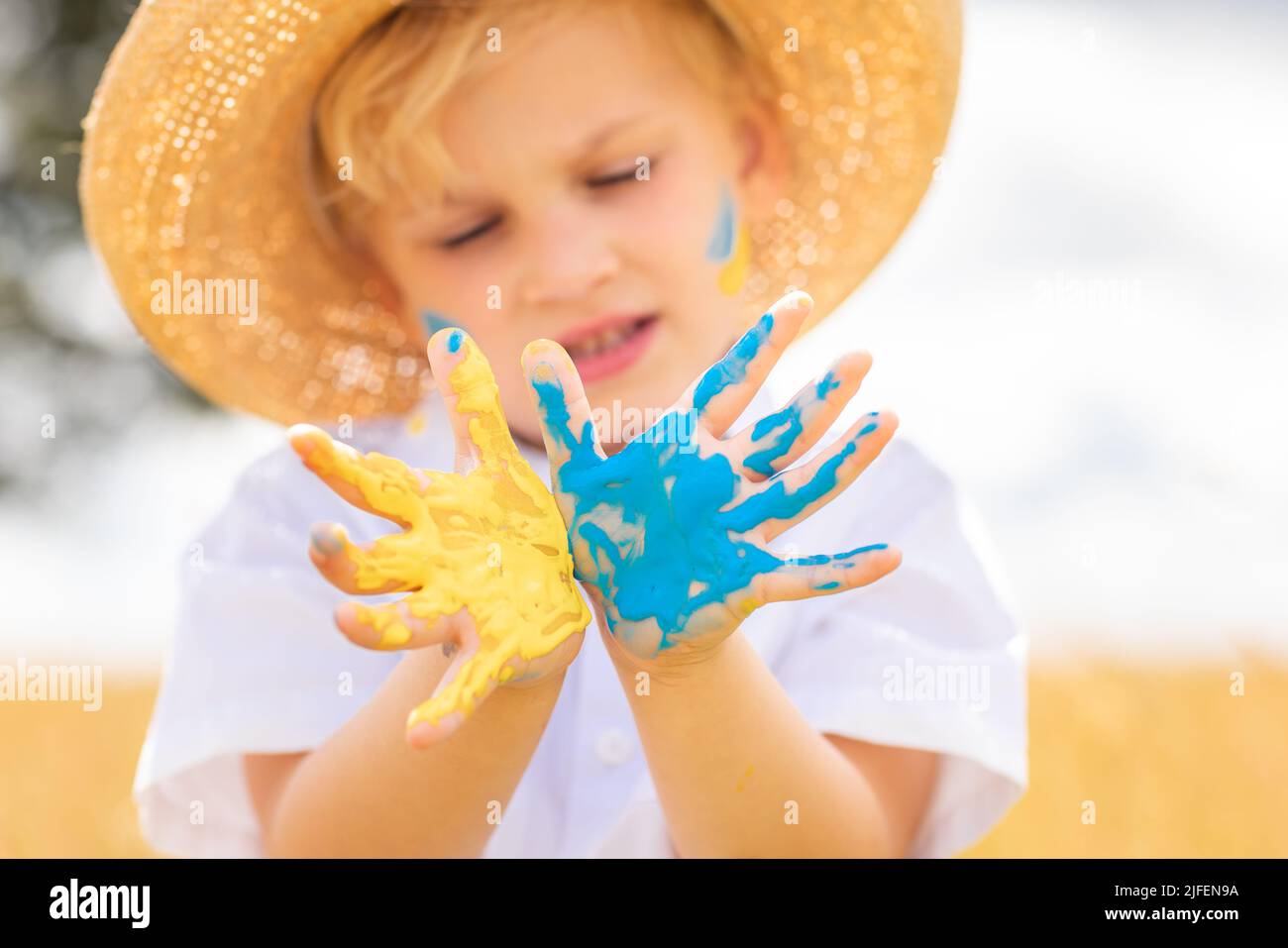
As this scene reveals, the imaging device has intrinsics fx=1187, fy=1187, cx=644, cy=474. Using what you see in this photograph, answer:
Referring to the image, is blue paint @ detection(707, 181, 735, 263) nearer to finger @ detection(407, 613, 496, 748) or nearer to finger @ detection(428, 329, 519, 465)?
finger @ detection(428, 329, 519, 465)

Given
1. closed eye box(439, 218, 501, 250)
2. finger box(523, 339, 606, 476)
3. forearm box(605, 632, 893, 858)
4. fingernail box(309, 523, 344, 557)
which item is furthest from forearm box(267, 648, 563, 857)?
closed eye box(439, 218, 501, 250)

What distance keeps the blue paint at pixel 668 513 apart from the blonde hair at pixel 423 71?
0.78 meters

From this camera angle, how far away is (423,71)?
6.16 ft

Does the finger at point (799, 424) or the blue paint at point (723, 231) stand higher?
the blue paint at point (723, 231)

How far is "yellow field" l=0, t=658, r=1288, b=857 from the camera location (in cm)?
298

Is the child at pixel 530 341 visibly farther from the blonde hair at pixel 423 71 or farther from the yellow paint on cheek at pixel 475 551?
the yellow paint on cheek at pixel 475 551

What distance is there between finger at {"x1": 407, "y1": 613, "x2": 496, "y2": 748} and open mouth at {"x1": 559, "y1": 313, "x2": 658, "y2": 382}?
762mm

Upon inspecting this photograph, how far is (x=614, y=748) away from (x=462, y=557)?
2.75 ft

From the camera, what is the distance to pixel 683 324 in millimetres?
1932

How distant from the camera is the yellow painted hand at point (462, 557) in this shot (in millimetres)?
1080

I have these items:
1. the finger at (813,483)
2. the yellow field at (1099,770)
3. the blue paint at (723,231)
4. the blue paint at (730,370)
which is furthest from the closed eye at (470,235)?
the yellow field at (1099,770)

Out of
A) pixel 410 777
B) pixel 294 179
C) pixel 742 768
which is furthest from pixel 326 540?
pixel 294 179

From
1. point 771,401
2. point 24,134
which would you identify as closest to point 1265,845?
point 771,401

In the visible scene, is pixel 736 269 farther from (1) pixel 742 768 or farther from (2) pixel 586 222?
(1) pixel 742 768
